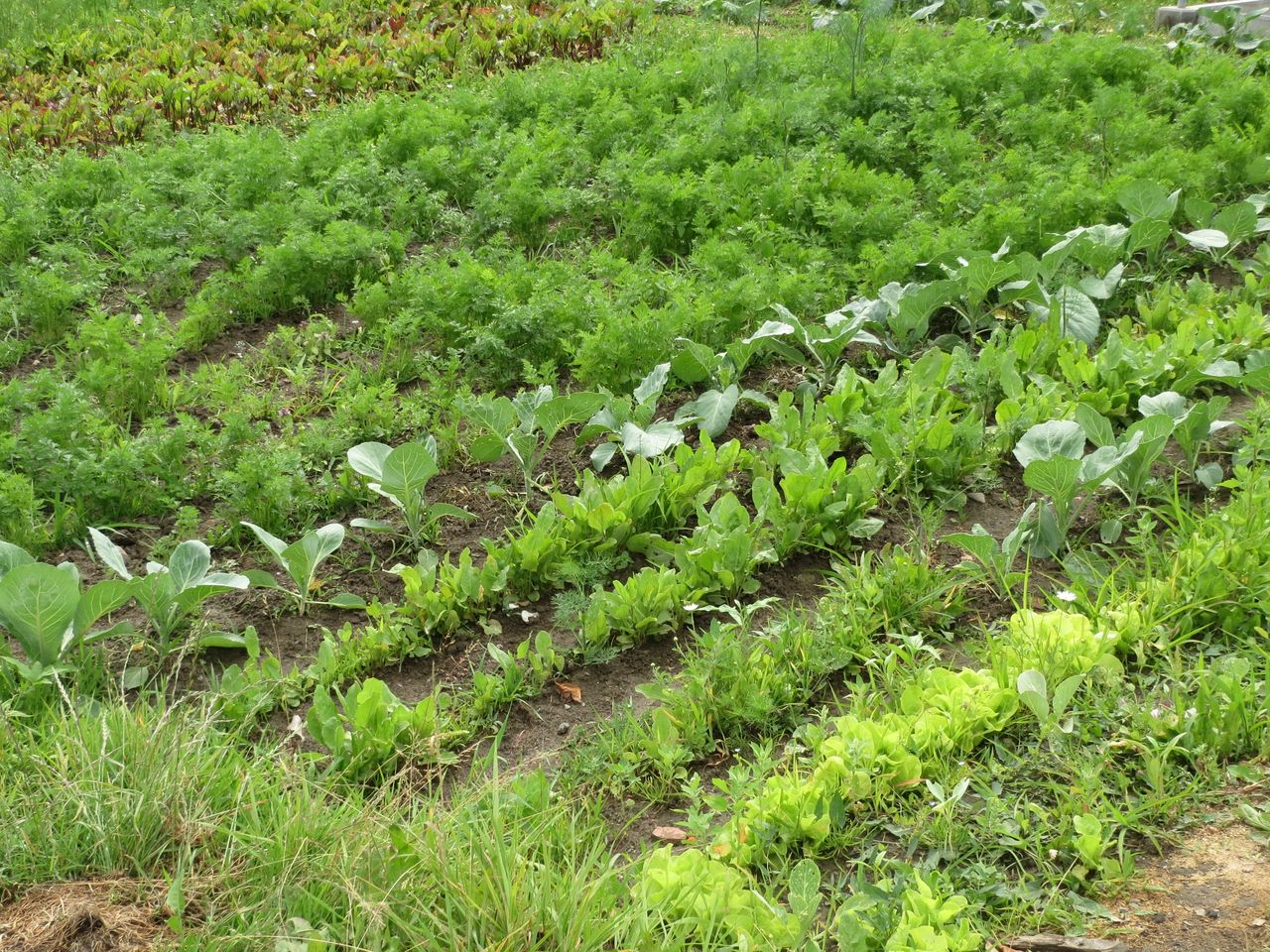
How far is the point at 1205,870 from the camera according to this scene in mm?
2883

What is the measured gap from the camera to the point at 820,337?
17.1 feet

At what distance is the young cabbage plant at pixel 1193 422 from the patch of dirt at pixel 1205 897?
171 cm

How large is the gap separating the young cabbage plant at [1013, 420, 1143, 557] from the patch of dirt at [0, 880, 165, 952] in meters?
2.95

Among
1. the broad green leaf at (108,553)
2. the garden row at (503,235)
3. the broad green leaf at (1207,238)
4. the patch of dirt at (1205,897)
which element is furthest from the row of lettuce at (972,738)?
the broad green leaf at (1207,238)

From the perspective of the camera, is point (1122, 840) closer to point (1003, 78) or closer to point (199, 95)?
point (1003, 78)

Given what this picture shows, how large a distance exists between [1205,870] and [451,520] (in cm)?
287

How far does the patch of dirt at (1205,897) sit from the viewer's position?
8.87 feet

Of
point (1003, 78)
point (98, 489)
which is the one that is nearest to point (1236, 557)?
point (98, 489)

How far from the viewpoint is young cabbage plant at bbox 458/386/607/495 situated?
4656 millimetres

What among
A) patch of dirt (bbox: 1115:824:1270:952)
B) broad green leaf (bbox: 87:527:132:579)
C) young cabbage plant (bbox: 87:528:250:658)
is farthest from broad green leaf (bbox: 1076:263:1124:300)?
broad green leaf (bbox: 87:527:132:579)

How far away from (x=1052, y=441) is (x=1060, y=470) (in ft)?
0.83

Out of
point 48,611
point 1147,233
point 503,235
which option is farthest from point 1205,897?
point 503,235

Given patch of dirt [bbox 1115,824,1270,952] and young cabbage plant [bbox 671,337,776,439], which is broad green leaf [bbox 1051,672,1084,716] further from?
young cabbage plant [bbox 671,337,776,439]

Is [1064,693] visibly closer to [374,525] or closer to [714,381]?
[714,381]
